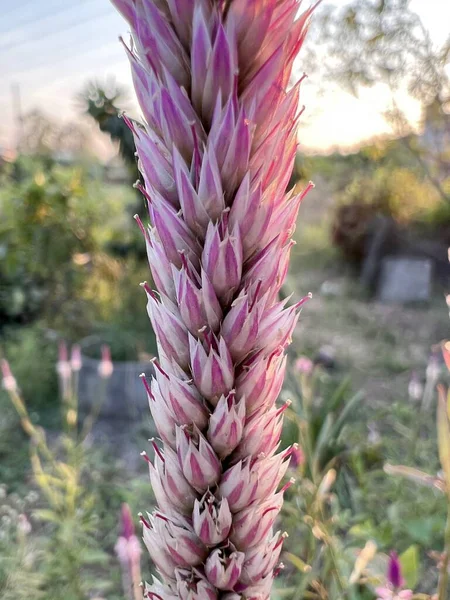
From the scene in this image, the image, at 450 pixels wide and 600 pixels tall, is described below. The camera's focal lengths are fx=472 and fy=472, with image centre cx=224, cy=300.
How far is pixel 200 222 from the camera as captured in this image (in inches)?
16.8

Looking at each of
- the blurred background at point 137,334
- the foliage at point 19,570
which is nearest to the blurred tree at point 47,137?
the blurred background at point 137,334

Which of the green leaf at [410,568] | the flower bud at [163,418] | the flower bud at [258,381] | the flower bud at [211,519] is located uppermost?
the flower bud at [258,381]

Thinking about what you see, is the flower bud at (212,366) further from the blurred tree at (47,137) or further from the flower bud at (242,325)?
the blurred tree at (47,137)

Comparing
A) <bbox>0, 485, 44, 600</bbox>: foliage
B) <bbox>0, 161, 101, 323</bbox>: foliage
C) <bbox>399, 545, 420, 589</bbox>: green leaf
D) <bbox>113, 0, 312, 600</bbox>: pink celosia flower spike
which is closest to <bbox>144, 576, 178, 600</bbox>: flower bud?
<bbox>113, 0, 312, 600</bbox>: pink celosia flower spike

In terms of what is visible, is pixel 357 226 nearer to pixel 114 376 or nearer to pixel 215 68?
pixel 114 376

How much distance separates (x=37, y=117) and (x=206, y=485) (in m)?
4.65

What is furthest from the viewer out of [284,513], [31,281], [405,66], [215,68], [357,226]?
[357,226]

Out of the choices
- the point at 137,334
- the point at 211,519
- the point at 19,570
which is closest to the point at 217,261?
the point at 211,519

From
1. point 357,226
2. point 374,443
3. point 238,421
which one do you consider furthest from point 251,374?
point 357,226

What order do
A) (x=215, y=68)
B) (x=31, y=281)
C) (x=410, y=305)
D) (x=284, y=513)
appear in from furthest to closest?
1. (x=410, y=305)
2. (x=31, y=281)
3. (x=284, y=513)
4. (x=215, y=68)

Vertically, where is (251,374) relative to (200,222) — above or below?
below

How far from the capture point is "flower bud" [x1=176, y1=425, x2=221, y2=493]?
1.50 feet

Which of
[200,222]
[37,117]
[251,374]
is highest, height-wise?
[37,117]

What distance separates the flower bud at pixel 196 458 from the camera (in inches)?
18.0
